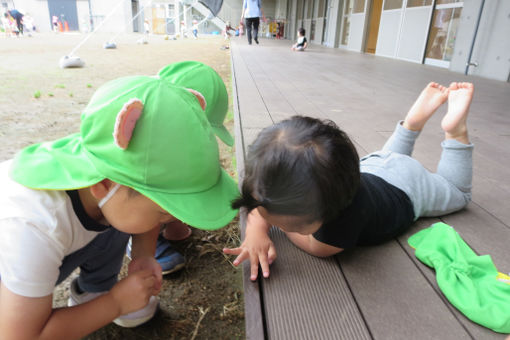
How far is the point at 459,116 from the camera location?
4.47 feet

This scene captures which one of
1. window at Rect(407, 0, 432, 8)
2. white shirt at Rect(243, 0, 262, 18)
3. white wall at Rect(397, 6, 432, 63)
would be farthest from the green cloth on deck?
white shirt at Rect(243, 0, 262, 18)

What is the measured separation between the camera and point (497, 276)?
93cm

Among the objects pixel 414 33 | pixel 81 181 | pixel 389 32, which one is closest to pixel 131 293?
pixel 81 181

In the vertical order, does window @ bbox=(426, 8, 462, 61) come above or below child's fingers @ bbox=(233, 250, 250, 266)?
above

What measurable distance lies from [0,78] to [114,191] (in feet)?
17.3

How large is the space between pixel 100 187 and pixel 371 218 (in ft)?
2.36

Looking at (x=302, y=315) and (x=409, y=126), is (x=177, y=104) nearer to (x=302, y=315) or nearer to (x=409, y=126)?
(x=302, y=315)

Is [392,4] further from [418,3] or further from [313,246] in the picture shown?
[313,246]

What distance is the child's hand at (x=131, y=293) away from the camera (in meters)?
0.88

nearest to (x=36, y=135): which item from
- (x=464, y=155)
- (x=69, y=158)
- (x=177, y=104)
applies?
(x=69, y=158)

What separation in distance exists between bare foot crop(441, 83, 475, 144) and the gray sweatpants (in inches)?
1.4

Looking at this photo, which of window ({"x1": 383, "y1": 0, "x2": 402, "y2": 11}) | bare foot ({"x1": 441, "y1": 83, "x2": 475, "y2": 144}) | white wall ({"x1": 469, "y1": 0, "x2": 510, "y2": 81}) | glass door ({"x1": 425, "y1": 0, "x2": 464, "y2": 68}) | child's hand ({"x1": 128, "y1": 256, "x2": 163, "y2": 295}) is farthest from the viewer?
window ({"x1": 383, "y1": 0, "x2": 402, "y2": 11})

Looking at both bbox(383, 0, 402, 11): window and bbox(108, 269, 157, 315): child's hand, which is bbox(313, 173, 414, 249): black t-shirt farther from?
bbox(383, 0, 402, 11): window

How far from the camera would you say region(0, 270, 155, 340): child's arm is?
68 cm
